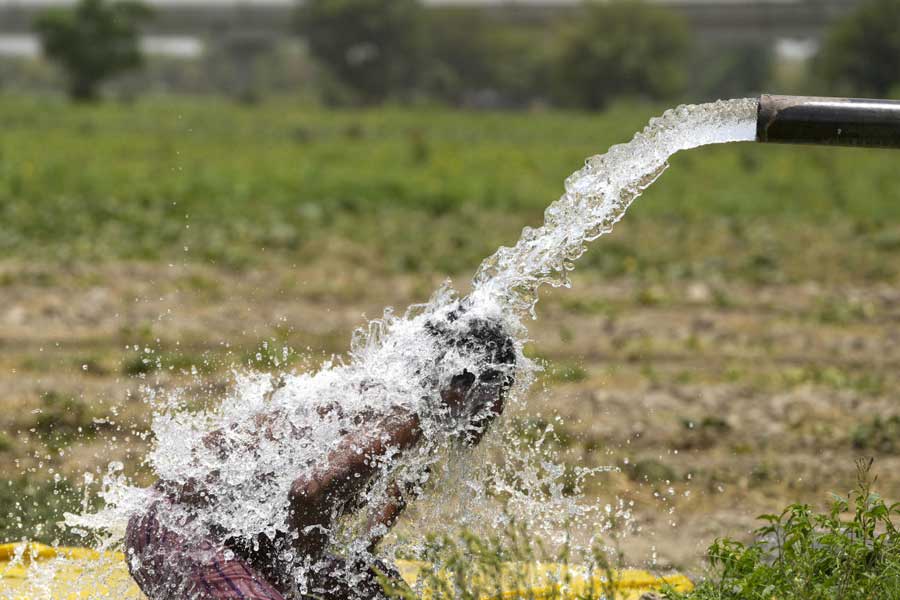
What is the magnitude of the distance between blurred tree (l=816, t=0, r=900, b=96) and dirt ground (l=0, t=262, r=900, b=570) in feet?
111

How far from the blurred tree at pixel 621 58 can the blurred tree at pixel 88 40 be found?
20.0m

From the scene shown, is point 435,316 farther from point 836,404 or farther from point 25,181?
point 25,181

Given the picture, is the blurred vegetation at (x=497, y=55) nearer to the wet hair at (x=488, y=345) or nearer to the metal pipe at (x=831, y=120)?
the metal pipe at (x=831, y=120)

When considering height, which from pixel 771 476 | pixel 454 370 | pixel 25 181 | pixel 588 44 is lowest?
pixel 588 44

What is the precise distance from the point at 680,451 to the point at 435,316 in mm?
3029

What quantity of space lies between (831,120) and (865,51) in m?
42.8

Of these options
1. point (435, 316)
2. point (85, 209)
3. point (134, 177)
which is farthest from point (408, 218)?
point (435, 316)

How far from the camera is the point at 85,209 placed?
13125 mm

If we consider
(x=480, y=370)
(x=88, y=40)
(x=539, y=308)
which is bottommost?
(x=88, y=40)

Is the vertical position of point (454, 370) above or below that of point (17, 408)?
above

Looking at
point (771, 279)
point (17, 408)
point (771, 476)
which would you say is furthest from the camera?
point (771, 279)

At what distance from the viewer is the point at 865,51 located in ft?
140

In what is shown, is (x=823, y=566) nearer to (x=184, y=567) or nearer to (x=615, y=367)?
(x=184, y=567)

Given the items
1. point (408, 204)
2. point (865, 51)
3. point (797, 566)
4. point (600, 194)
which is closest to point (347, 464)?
point (600, 194)
